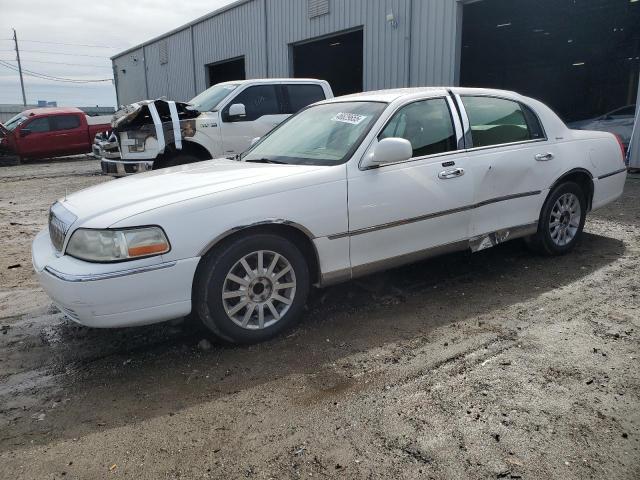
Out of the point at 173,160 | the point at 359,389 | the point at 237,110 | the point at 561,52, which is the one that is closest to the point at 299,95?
the point at 237,110

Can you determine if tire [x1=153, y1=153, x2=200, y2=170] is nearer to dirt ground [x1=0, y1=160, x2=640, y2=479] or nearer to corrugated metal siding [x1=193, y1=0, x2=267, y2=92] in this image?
dirt ground [x1=0, y1=160, x2=640, y2=479]

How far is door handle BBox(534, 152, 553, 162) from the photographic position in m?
4.75

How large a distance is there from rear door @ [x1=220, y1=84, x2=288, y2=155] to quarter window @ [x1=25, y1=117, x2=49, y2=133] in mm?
11751

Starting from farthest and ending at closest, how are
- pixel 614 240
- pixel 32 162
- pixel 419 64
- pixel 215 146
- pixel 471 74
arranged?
1. pixel 471 74
2. pixel 32 162
3. pixel 419 64
4. pixel 215 146
5. pixel 614 240

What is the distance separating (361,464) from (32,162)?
62.8ft

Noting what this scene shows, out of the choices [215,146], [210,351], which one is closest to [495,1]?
[215,146]

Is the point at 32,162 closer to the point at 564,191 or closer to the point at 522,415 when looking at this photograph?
the point at 564,191

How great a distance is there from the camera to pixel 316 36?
15.4 metres

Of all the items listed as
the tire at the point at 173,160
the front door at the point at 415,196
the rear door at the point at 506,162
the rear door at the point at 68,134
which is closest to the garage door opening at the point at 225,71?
the rear door at the point at 68,134

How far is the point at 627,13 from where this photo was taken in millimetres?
19281

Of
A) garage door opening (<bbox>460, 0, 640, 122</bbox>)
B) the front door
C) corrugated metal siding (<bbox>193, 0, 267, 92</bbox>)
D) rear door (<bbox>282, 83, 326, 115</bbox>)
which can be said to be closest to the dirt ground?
the front door

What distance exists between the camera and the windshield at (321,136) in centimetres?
386

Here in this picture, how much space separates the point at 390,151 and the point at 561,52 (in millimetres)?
24285

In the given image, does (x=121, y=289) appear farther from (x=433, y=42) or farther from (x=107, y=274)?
(x=433, y=42)
